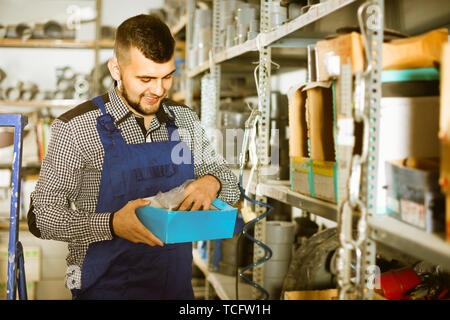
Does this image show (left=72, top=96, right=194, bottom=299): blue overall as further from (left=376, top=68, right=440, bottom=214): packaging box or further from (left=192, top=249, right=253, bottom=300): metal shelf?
(left=376, top=68, right=440, bottom=214): packaging box

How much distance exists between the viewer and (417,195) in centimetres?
93

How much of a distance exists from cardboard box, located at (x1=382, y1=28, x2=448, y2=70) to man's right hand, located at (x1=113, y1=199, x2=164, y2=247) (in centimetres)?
81

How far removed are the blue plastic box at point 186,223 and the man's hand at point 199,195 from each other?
11cm

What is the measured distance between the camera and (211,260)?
8.59ft

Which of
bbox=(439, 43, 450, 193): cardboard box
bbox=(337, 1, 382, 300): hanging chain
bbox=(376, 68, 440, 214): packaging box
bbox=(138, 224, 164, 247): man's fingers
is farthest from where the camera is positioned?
bbox=(138, 224, 164, 247): man's fingers

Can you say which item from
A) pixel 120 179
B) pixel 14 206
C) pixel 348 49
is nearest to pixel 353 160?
pixel 348 49

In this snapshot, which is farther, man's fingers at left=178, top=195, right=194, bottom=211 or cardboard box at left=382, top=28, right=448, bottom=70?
man's fingers at left=178, top=195, right=194, bottom=211

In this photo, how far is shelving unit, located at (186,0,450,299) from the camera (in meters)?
0.90

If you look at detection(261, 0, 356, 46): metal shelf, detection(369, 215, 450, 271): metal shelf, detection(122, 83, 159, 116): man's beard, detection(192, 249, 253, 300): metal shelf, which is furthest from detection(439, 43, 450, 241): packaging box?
detection(192, 249, 253, 300): metal shelf

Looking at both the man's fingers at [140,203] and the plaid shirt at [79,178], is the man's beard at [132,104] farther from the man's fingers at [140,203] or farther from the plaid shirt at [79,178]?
the man's fingers at [140,203]

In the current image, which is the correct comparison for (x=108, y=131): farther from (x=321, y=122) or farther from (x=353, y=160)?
(x=353, y=160)
